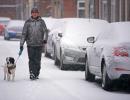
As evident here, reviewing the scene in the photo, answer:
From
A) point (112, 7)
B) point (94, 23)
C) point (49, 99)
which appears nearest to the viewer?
point (49, 99)

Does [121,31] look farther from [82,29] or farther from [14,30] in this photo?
[14,30]

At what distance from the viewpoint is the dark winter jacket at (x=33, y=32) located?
20578 mm

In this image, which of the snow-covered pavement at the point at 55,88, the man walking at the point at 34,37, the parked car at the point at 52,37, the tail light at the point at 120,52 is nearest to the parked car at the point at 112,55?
the tail light at the point at 120,52

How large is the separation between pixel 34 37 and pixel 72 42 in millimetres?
3543

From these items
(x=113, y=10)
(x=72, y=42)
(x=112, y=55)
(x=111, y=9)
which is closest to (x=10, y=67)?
(x=112, y=55)

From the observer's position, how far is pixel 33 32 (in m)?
20.6

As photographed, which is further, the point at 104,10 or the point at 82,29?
the point at 104,10

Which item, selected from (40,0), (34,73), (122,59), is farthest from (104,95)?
(40,0)

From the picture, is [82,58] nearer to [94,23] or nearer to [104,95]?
[94,23]

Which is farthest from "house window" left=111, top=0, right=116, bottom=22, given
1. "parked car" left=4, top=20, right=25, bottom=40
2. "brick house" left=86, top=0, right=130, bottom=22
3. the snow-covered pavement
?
the snow-covered pavement

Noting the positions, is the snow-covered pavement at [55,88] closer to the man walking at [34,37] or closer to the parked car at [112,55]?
the parked car at [112,55]

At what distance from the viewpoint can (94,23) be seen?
988 inches

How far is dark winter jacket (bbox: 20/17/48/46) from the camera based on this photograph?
20.6 metres

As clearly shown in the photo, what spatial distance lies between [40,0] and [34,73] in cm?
6573
